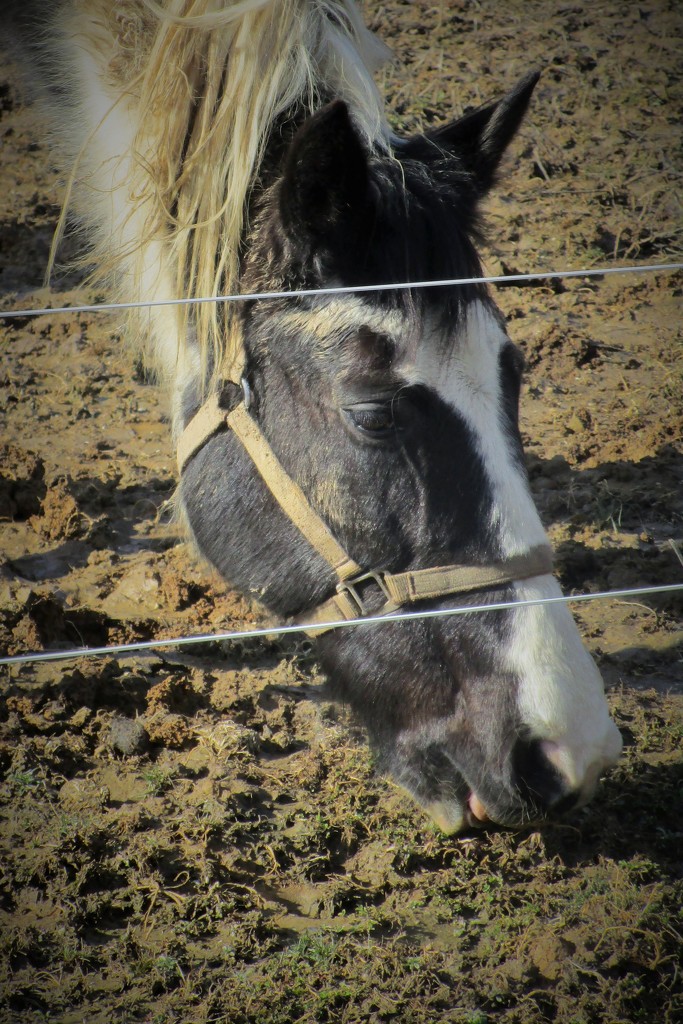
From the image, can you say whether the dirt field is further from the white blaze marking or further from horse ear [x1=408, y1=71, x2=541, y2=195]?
the white blaze marking

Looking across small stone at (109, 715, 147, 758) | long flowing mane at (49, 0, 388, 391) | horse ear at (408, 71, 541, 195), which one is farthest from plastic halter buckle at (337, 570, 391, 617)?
horse ear at (408, 71, 541, 195)

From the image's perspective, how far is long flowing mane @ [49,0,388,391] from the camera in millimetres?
1953

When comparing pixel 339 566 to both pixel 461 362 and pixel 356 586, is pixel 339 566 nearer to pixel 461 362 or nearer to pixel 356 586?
pixel 356 586

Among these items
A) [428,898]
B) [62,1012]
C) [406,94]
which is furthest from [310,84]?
[406,94]

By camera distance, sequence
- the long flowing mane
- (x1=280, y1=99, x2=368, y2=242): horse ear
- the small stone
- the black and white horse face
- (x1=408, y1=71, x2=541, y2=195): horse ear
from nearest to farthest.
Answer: (x1=280, y1=99, x2=368, y2=242): horse ear, the black and white horse face, the long flowing mane, (x1=408, y1=71, x2=541, y2=195): horse ear, the small stone

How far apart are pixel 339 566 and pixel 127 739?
98cm

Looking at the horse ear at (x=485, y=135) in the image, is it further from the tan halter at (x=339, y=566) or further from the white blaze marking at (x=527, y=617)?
the tan halter at (x=339, y=566)

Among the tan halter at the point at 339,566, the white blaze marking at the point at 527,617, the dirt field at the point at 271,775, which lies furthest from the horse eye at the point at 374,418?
the dirt field at the point at 271,775

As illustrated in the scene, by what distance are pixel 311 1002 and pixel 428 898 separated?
414 millimetres

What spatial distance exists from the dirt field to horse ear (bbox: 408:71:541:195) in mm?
252

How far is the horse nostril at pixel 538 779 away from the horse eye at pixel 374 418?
2.34 ft

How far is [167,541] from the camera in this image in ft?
11.1

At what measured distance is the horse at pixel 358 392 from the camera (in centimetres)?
174

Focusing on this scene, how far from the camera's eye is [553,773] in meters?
1.69
